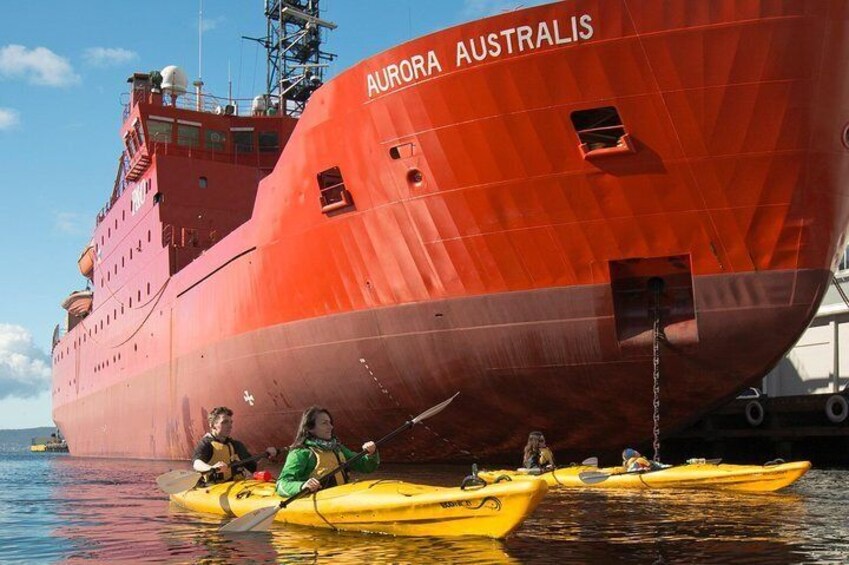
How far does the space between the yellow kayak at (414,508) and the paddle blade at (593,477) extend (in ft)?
14.9

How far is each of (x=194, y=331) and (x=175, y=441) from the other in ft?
13.9

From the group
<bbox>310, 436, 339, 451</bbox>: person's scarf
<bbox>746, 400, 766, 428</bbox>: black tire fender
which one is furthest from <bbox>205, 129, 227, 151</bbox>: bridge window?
<bbox>310, 436, 339, 451</bbox>: person's scarf

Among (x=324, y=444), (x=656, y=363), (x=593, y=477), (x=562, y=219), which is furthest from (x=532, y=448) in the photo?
(x=324, y=444)

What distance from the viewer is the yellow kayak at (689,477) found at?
11109mm

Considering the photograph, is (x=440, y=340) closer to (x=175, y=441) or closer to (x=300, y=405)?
(x=300, y=405)

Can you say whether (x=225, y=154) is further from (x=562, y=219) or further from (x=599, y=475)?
(x=599, y=475)

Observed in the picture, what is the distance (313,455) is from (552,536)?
8.11 ft

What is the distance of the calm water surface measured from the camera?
6859 millimetres

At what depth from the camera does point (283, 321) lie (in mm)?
17219

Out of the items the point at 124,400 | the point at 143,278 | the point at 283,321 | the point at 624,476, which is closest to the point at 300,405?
the point at 283,321

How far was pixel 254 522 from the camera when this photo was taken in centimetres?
866

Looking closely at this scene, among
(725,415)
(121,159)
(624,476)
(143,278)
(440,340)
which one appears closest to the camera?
(624,476)

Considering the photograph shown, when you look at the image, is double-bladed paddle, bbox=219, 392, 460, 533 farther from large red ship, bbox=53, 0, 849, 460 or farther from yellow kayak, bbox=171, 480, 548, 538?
large red ship, bbox=53, 0, 849, 460

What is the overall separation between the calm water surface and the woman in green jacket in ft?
1.55
